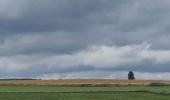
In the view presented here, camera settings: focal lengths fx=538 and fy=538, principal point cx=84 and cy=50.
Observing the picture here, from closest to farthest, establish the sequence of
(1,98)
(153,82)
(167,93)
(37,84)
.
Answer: (1,98) → (167,93) → (37,84) → (153,82)

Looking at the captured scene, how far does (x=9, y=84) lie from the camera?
390 ft

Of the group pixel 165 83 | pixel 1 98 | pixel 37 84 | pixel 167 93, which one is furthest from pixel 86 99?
pixel 165 83

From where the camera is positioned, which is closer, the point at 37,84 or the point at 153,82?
the point at 37,84

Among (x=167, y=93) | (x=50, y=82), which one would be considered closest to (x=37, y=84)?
(x=50, y=82)

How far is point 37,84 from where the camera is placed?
11775cm

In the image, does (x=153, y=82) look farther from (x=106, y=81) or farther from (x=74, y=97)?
(x=74, y=97)

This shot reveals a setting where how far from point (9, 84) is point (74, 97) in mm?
45263

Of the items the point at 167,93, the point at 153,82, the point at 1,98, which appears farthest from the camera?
the point at 153,82

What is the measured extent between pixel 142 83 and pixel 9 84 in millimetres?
30249

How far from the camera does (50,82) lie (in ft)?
397

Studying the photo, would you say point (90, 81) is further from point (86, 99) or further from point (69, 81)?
point (86, 99)

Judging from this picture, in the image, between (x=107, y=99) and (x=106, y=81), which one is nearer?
(x=107, y=99)

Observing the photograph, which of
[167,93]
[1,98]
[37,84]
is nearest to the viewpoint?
[1,98]

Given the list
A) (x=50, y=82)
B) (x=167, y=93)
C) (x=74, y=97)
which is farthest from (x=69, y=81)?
(x=74, y=97)
